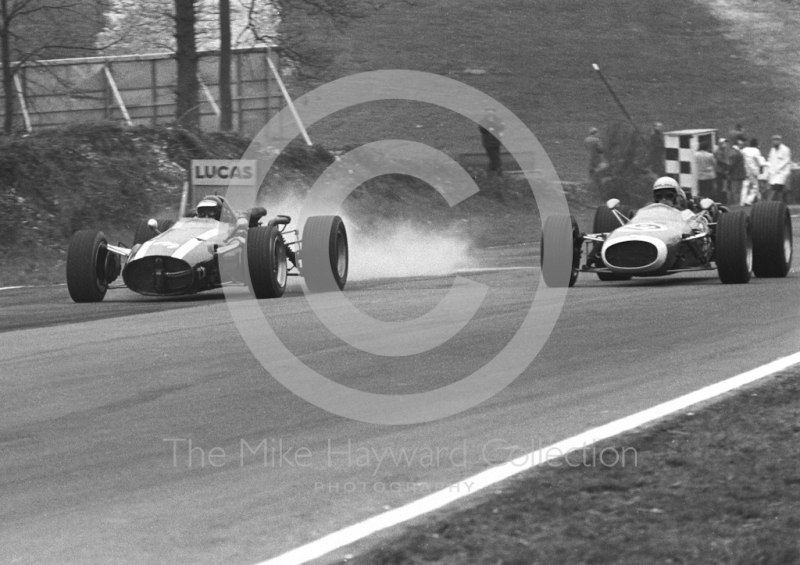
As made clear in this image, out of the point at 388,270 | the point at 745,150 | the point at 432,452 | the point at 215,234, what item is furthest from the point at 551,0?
the point at 432,452

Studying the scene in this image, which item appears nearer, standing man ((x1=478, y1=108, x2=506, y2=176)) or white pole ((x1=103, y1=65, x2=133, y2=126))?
white pole ((x1=103, y1=65, x2=133, y2=126))

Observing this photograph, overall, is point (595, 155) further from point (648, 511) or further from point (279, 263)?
point (648, 511)

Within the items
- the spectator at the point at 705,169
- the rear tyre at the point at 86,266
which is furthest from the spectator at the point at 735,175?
the rear tyre at the point at 86,266

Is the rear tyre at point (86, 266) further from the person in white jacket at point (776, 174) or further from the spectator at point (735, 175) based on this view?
the person in white jacket at point (776, 174)

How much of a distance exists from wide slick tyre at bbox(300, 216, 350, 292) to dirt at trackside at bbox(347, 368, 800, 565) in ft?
25.5

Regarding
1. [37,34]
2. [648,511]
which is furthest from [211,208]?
[37,34]

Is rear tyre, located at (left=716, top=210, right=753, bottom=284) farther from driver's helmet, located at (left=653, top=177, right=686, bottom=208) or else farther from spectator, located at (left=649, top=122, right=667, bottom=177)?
spectator, located at (left=649, top=122, right=667, bottom=177)

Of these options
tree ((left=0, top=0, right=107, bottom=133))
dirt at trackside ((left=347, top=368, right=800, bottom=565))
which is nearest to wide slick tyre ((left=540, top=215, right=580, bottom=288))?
dirt at trackside ((left=347, top=368, right=800, bottom=565))

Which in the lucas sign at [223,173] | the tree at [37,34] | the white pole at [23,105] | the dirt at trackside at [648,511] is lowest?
the dirt at trackside at [648,511]

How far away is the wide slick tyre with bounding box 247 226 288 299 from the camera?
12797 mm

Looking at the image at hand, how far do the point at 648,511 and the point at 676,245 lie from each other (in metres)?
8.76

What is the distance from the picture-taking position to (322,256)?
1364cm

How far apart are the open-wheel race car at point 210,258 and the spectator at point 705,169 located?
44.1ft

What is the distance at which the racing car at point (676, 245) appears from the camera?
1305cm
